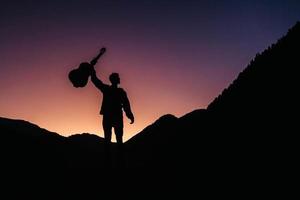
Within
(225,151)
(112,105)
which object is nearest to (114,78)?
(112,105)

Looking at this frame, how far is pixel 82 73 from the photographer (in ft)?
29.3

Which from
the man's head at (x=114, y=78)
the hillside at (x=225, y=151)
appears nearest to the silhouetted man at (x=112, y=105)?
the man's head at (x=114, y=78)

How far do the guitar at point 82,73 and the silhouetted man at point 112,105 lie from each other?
15cm

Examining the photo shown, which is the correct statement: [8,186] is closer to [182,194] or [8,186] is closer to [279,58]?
[182,194]

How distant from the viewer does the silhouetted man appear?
883 centimetres

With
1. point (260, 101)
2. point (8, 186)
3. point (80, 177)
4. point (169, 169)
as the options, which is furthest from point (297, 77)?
point (8, 186)

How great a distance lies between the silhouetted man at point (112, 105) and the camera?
8.83 metres

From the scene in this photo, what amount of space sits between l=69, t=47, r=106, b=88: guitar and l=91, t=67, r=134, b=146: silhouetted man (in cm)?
15

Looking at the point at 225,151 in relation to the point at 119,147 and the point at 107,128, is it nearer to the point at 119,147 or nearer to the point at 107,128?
the point at 119,147

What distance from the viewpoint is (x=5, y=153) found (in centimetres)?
1023

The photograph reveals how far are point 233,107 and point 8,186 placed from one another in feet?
26.9

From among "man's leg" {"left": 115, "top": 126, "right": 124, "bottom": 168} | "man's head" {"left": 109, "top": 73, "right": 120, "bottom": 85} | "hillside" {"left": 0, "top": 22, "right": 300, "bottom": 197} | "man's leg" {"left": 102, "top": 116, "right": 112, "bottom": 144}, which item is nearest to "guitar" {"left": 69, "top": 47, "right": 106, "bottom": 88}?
"man's head" {"left": 109, "top": 73, "right": 120, "bottom": 85}

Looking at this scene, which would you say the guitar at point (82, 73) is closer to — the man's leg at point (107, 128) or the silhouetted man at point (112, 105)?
the silhouetted man at point (112, 105)

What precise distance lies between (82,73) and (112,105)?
46.8 inches
